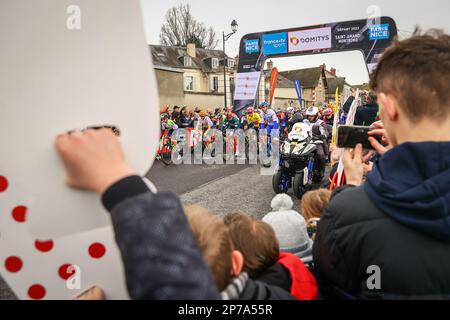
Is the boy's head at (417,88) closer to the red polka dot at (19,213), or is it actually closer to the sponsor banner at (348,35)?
the red polka dot at (19,213)

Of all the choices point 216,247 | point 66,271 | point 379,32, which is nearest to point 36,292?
point 66,271

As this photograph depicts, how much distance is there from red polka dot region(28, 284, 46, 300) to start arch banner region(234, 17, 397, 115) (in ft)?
46.5

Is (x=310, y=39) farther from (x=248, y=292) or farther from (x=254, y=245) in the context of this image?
→ (x=248, y=292)

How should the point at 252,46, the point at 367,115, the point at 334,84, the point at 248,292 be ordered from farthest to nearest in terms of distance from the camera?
the point at 334,84
the point at 252,46
the point at 367,115
the point at 248,292

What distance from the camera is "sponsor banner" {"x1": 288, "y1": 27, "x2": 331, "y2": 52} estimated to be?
14781mm

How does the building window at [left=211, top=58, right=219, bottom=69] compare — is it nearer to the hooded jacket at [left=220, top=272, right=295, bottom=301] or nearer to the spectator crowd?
the spectator crowd

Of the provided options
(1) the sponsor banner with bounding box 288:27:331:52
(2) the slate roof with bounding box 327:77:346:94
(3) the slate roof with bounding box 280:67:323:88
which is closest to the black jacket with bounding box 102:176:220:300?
(1) the sponsor banner with bounding box 288:27:331:52

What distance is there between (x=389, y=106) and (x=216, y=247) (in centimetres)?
61

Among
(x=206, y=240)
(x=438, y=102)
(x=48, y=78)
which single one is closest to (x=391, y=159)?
(x=438, y=102)

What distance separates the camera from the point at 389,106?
92 centimetres

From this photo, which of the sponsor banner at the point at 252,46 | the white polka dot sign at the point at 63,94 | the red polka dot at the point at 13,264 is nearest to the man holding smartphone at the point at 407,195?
the white polka dot sign at the point at 63,94

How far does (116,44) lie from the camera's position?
742 mm
